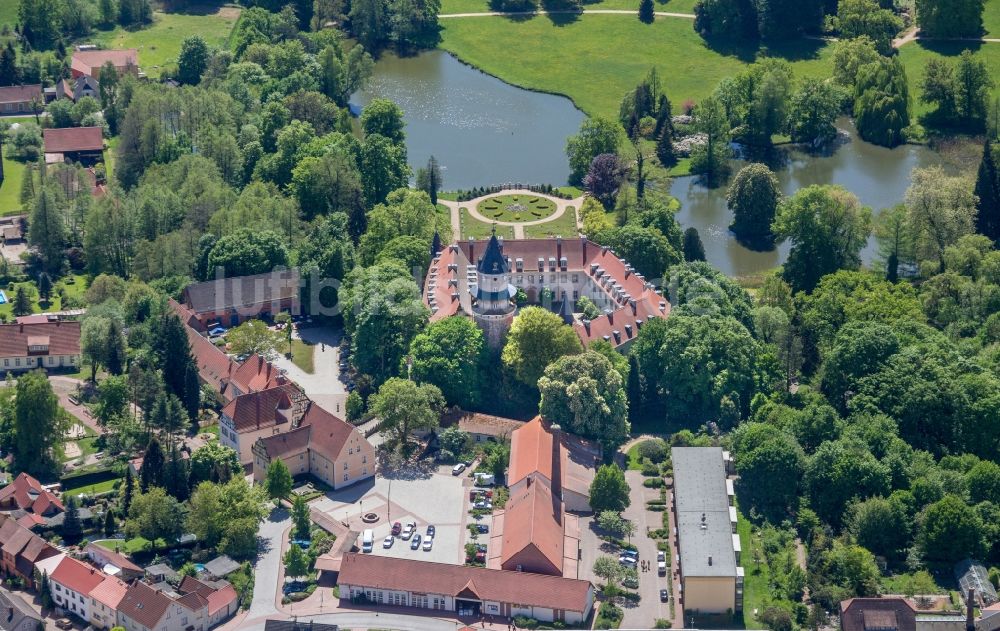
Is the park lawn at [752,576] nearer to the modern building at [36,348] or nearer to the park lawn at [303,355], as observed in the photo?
the park lawn at [303,355]

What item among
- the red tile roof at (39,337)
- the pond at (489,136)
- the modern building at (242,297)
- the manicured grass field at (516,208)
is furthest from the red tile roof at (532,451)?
the pond at (489,136)

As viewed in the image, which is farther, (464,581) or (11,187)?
(11,187)

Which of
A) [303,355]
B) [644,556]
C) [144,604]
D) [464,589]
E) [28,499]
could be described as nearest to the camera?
[144,604]

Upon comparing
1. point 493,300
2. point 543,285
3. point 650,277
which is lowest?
point 650,277

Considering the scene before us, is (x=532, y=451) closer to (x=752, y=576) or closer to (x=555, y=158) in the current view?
(x=752, y=576)

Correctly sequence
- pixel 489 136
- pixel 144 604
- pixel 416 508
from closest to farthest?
pixel 144 604
pixel 416 508
pixel 489 136

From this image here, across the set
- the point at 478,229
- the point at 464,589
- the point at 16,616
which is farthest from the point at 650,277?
the point at 16,616
